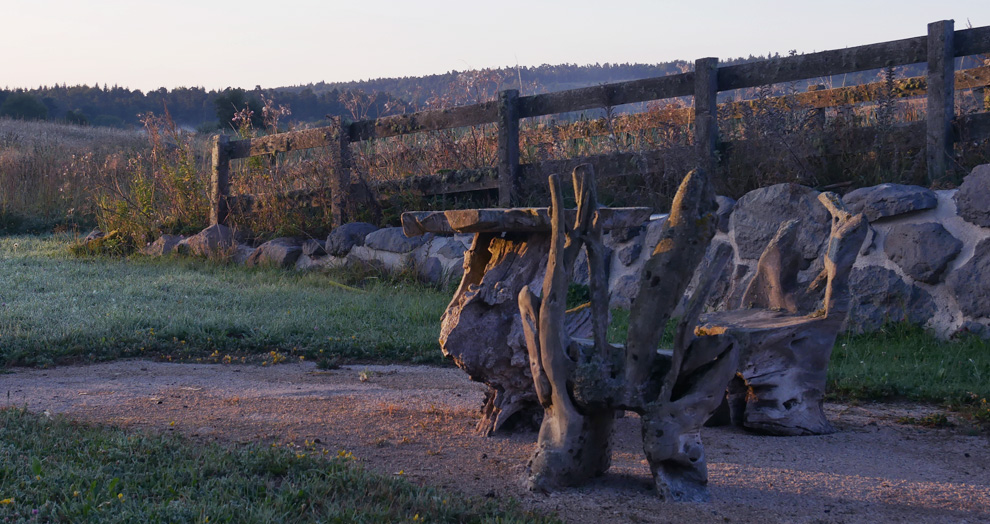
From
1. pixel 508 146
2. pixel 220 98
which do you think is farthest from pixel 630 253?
pixel 220 98

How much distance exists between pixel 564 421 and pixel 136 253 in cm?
955

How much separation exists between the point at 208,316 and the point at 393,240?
9.07 feet

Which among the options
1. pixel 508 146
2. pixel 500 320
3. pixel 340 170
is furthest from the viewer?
pixel 340 170

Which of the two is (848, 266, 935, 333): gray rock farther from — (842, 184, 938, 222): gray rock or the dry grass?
the dry grass

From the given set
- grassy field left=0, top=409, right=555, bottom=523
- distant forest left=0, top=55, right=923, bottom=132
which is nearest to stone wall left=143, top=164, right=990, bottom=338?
grassy field left=0, top=409, right=555, bottom=523

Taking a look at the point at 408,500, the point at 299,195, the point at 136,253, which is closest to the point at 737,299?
the point at 408,500

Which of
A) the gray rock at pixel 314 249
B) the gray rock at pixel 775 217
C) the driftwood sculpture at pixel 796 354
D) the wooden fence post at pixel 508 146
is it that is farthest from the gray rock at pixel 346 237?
the driftwood sculpture at pixel 796 354

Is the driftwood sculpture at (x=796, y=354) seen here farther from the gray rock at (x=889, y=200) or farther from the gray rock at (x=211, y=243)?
the gray rock at (x=211, y=243)

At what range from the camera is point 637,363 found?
315 cm

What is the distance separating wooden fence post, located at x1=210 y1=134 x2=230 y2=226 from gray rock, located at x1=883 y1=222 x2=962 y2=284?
8639 millimetres

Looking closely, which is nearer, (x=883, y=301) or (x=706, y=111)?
(x=883, y=301)

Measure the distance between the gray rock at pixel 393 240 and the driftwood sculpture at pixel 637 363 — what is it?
5791 millimetres

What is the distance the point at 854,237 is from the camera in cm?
415

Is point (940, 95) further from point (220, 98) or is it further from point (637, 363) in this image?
point (220, 98)
